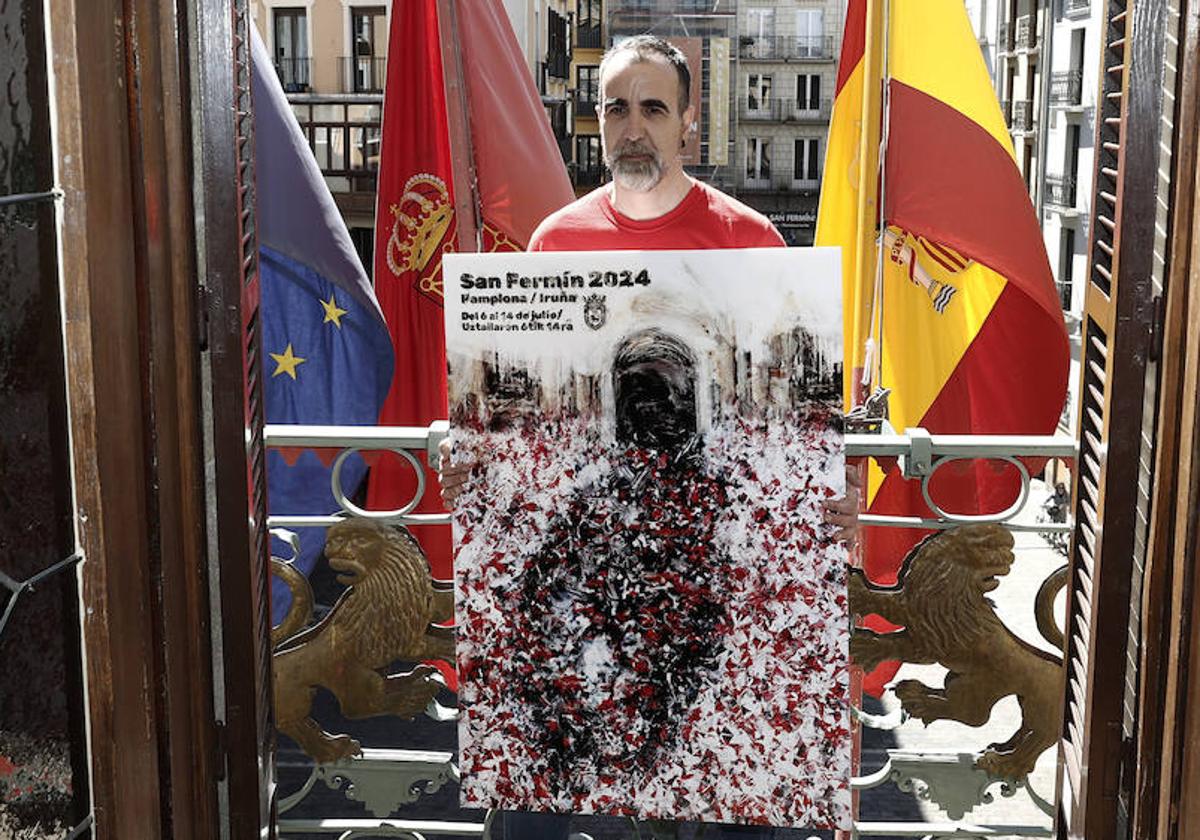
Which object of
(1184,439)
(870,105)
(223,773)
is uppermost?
(870,105)

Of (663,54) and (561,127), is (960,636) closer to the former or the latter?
(663,54)

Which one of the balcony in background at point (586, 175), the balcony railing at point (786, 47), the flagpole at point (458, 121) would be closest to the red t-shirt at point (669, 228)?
the flagpole at point (458, 121)

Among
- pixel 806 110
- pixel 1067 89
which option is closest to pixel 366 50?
pixel 1067 89

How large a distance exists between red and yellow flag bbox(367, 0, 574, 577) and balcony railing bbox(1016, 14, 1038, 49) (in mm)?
19036

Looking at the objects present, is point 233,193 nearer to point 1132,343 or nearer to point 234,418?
point 234,418

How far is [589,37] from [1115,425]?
25.9 metres

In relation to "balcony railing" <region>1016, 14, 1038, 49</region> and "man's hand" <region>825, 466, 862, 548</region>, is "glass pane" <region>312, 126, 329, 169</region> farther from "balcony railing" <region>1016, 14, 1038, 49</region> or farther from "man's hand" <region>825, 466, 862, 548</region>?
"man's hand" <region>825, 466, 862, 548</region>

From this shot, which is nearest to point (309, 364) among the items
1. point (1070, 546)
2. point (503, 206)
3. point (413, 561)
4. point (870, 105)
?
point (503, 206)

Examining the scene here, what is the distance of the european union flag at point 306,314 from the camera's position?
12.9 feet

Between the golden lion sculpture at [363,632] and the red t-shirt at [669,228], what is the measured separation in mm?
562

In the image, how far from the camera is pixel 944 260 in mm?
3947

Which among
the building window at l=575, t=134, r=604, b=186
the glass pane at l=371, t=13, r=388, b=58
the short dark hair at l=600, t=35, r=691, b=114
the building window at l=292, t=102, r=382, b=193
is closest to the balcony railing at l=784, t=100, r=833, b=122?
the building window at l=575, t=134, r=604, b=186

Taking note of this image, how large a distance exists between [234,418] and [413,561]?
1.33 ft

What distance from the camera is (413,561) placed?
2342mm
